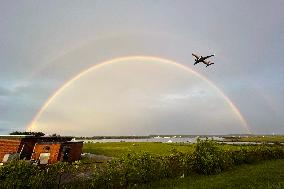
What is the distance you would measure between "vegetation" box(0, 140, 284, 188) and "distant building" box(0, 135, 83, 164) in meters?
14.5

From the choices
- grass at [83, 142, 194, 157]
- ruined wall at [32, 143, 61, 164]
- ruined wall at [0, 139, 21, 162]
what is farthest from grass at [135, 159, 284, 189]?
grass at [83, 142, 194, 157]

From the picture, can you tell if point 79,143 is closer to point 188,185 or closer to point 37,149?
point 37,149

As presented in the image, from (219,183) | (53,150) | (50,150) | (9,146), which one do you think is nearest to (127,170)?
(219,183)

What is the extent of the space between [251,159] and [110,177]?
2806 cm

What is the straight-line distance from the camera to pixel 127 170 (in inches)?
1025

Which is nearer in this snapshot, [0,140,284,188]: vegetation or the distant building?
[0,140,284,188]: vegetation

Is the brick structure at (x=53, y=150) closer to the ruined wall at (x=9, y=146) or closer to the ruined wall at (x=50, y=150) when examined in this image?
the ruined wall at (x=50, y=150)

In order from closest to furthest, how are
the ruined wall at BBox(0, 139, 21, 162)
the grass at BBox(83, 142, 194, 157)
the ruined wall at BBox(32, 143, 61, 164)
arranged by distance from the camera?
the ruined wall at BBox(0, 139, 21, 162), the ruined wall at BBox(32, 143, 61, 164), the grass at BBox(83, 142, 194, 157)

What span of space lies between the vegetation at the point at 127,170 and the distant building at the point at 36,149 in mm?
14470

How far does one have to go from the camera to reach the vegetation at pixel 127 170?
70.0ft

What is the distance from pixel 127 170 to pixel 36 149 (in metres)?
26.2

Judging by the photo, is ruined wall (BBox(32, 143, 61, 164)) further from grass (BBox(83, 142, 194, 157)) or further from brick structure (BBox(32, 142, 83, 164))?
grass (BBox(83, 142, 194, 157))

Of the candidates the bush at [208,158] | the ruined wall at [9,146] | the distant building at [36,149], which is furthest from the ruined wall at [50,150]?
the bush at [208,158]

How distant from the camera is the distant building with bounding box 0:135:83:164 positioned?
4453 cm
